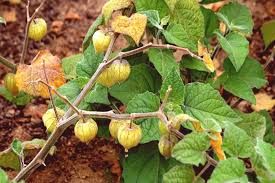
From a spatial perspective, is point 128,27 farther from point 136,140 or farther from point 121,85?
point 136,140

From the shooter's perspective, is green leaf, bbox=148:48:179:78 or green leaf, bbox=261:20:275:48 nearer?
green leaf, bbox=148:48:179:78

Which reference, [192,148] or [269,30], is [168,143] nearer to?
[192,148]

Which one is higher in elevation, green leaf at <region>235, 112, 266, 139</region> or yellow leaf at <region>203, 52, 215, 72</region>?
yellow leaf at <region>203, 52, 215, 72</region>

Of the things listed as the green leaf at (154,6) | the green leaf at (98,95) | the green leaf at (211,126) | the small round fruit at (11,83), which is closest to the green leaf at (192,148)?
the green leaf at (211,126)

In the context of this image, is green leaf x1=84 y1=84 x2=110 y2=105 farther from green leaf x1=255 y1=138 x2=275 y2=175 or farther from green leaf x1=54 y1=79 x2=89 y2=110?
green leaf x1=255 y1=138 x2=275 y2=175

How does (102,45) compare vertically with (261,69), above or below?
above

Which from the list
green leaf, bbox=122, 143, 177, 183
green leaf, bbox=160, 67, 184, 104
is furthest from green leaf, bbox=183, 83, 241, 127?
green leaf, bbox=122, 143, 177, 183

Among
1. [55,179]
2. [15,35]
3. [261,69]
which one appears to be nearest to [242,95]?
[261,69]
